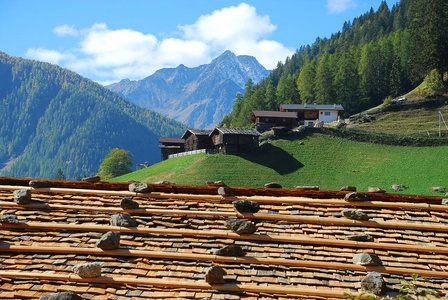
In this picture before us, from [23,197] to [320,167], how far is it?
2153 inches

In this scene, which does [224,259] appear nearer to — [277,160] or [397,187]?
[397,187]

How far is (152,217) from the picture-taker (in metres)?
7.05

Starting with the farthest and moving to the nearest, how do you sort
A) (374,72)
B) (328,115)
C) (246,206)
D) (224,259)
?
(374,72) → (328,115) → (246,206) → (224,259)

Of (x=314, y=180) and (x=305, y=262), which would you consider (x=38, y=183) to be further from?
(x=314, y=180)

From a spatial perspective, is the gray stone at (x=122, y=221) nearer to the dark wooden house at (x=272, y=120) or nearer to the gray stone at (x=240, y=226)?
the gray stone at (x=240, y=226)

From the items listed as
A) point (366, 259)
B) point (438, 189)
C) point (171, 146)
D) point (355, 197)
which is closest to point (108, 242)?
point (366, 259)

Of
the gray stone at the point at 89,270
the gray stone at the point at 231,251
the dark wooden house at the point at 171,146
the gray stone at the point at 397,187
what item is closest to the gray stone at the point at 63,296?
the gray stone at the point at 89,270

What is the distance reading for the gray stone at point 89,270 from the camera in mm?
5688

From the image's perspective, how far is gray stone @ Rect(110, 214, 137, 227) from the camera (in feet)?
22.2

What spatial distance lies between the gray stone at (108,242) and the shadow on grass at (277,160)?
171 feet

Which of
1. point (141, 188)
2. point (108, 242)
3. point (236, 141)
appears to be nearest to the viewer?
point (108, 242)

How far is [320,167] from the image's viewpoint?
5897 centimetres

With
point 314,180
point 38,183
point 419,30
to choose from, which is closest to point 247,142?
point 314,180

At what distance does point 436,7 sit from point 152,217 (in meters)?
95.6
